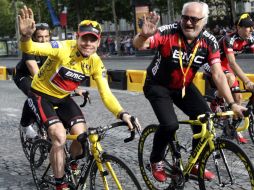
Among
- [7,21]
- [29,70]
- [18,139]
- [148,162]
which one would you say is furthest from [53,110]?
[7,21]

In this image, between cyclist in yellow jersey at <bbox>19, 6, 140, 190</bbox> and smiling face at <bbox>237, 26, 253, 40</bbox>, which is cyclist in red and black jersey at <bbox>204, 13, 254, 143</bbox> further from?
cyclist in yellow jersey at <bbox>19, 6, 140, 190</bbox>

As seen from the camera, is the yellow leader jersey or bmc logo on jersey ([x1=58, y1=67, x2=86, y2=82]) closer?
the yellow leader jersey

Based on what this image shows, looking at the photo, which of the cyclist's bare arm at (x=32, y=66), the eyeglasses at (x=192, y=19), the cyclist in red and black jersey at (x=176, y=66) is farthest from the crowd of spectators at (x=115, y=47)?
the eyeglasses at (x=192, y=19)

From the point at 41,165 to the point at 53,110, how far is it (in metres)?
1.12

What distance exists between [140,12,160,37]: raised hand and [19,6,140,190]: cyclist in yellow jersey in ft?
1.81

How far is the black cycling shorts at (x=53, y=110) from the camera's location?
492cm

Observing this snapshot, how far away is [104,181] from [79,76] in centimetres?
127

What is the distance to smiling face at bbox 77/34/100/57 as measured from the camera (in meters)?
4.70

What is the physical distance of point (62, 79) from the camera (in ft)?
16.5

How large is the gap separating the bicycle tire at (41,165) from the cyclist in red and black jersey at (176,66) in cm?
114

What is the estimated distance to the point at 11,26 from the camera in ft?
223

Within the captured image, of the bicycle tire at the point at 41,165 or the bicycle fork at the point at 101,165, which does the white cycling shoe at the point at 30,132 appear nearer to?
the bicycle tire at the point at 41,165

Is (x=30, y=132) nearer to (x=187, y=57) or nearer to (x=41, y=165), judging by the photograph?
(x=41, y=165)

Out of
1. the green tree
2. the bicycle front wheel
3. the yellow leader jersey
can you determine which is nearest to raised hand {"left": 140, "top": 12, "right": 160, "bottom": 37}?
the yellow leader jersey
